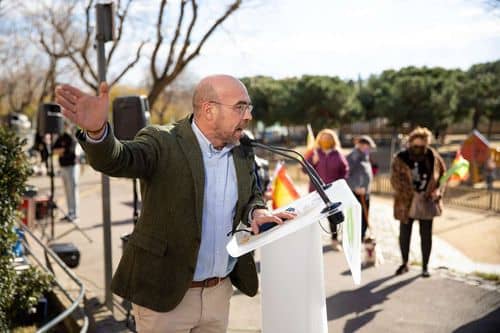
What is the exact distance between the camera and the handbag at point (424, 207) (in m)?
5.61

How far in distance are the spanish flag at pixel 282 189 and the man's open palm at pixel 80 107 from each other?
4.48m

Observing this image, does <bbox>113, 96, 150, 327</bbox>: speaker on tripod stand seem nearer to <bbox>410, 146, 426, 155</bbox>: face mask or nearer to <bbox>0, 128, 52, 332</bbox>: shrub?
<bbox>0, 128, 52, 332</bbox>: shrub

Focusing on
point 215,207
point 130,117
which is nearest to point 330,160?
point 130,117

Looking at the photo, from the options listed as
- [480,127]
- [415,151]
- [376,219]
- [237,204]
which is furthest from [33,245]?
[480,127]

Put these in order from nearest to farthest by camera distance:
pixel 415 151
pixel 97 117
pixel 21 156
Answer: pixel 97 117, pixel 21 156, pixel 415 151

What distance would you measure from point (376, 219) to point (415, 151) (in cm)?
698

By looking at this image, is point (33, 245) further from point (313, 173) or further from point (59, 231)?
point (313, 173)

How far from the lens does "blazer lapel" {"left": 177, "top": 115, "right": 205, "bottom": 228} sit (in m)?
2.07

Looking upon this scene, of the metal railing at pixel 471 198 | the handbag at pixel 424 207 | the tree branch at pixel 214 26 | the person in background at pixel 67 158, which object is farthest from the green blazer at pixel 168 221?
the metal railing at pixel 471 198

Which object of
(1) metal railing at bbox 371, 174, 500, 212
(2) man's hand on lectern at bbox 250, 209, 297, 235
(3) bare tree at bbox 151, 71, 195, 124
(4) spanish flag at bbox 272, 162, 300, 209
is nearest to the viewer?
(2) man's hand on lectern at bbox 250, 209, 297, 235

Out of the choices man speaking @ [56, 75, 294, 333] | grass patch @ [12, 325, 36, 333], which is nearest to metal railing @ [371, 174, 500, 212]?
grass patch @ [12, 325, 36, 333]

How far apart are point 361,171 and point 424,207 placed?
4.71ft

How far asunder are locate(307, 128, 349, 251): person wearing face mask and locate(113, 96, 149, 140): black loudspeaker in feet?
10.2

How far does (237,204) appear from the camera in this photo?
2.25 m
